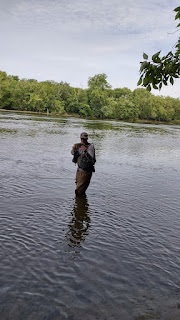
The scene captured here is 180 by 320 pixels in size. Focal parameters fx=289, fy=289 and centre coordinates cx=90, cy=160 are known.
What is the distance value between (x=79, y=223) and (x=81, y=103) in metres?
129

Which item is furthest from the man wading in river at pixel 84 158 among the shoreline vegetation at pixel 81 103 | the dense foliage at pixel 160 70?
the shoreline vegetation at pixel 81 103

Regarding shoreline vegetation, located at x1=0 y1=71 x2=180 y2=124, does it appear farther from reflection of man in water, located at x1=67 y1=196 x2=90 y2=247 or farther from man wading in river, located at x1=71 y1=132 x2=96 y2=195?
reflection of man in water, located at x1=67 y1=196 x2=90 y2=247

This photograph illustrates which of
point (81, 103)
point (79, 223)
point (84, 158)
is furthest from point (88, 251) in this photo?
point (81, 103)

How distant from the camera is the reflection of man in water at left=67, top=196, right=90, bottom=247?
7412 millimetres

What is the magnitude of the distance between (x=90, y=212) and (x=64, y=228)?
5.74 ft

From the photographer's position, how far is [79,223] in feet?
27.9

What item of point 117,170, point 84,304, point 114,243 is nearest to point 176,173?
point 117,170

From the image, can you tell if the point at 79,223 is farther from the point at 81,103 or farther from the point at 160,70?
the point at 81,103

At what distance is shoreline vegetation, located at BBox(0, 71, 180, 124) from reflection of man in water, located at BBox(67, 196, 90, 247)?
109m

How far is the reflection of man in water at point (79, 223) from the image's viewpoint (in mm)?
7412

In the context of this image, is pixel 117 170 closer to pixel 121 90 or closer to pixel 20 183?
pixel 20 183

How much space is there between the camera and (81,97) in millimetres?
145125

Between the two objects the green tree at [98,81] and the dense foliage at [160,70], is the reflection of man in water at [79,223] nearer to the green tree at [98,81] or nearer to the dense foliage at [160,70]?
the dense foliage at [160,70]

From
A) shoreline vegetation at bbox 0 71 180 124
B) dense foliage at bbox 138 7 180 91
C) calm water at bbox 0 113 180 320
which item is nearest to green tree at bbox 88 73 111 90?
shoreline vegetation at bbox 0 71 180 124
